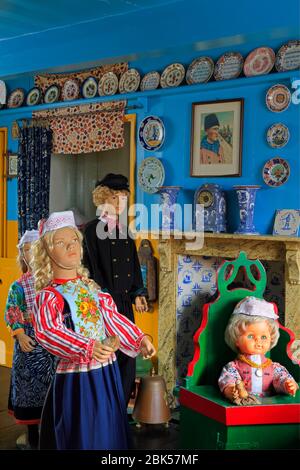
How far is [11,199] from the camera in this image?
20.6ft

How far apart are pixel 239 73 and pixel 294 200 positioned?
993mm

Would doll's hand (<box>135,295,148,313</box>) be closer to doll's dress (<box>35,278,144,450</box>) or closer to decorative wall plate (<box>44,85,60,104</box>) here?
doll's dress (<box>35,278,144,450</box>)

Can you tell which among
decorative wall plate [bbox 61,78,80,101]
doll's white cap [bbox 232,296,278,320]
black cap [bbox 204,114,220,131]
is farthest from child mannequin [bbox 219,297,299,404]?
→ decorative wall plate [bbox 61,78,80,101]

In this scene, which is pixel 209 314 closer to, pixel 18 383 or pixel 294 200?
pixel 18 383

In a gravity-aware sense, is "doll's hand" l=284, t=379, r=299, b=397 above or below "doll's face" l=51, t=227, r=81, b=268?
below

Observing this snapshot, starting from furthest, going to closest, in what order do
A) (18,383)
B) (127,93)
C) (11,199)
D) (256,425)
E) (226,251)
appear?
(11,199)
(127,93)
(226,251)
(18,383)
(256,425)

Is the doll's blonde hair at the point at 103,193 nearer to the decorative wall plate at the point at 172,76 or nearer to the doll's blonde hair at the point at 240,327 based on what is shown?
the decorative wall plate at the point at 172,76

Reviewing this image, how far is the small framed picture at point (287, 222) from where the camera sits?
427 centimetres

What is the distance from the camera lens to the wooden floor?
12.8ft

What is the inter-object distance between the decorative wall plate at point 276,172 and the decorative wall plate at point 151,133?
96 cm

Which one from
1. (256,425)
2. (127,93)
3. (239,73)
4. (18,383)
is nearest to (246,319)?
(256,425)

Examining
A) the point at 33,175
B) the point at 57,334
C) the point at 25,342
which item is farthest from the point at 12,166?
the point at 57,334

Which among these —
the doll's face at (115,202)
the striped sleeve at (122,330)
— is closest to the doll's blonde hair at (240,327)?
the striped sleeve at (122,330)

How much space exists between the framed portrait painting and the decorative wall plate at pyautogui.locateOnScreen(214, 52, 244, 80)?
0.59 feet
